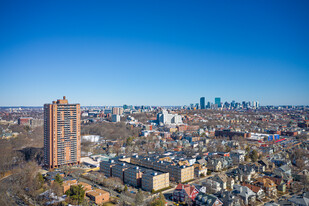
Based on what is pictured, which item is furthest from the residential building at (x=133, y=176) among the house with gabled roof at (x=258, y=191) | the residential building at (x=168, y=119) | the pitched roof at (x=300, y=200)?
the residential building at (x=168, y=119)

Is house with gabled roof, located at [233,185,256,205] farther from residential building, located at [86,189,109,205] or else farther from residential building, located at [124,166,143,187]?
residential building, located at [86,189,109,205]

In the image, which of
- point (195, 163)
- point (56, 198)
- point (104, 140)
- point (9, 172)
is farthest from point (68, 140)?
point (104, 140)

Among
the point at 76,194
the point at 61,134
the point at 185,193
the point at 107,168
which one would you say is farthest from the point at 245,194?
the point at 61,134

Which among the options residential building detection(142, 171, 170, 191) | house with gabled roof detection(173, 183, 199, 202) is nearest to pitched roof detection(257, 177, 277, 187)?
house with gabled roof detection(173, 183, 199, 202)

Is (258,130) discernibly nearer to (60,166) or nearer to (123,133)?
(123,133)

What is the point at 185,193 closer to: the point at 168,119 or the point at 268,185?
the point at 268,185

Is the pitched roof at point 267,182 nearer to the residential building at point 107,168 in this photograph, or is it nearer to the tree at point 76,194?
the residential building at point 107,168

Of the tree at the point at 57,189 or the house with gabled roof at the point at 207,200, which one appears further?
the tree at the point at 57,189

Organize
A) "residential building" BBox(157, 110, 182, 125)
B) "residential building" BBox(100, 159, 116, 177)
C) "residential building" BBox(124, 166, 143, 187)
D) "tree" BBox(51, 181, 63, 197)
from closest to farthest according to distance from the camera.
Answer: "tree" BBox(51, 181, 63, 197)
"residential building" BBox(124, 166, 143, 187)
"residential building" BBox(100, 159, 116, 177)
"residential building" BBox(157, 110, 182, 125)
